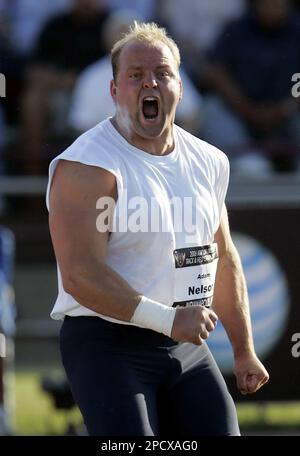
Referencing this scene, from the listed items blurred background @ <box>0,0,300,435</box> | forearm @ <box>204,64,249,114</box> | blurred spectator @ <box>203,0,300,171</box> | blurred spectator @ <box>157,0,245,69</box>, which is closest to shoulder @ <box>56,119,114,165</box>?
blurred background @ <box>0,0,300,435</box>

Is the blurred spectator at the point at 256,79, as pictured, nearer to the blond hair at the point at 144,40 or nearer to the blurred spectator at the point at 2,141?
the blurred spectator at the point at 2,141

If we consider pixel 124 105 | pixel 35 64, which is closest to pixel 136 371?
pixel 124 105

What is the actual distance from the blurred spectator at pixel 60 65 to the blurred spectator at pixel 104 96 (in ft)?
0.61

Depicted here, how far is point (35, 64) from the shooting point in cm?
1087

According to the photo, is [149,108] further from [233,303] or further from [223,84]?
[223,84]

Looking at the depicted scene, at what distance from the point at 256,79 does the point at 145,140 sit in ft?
20.8

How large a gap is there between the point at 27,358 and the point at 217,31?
3.37 m

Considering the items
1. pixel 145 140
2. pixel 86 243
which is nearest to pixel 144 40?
pixel 145 140

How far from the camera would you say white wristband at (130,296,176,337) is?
4.22 meters

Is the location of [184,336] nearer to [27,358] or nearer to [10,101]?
[27,358]

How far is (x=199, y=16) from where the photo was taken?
36.5ft

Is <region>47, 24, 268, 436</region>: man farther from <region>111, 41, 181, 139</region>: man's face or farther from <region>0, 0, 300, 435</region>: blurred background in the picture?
<region>0, 0, 300, 435</region>: blurred background

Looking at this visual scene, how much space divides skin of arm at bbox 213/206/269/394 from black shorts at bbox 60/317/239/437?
177 mm

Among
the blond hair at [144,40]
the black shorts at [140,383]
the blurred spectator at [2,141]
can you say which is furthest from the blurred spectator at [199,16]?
the black shorts at [140,383]
